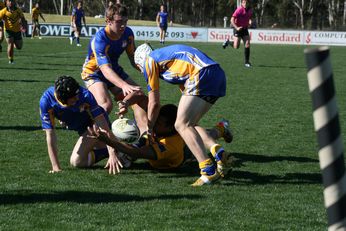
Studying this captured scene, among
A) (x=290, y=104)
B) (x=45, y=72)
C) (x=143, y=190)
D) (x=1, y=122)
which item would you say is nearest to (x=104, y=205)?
(x=143, y=190)

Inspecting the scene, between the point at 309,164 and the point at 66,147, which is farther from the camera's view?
the point at 66,147

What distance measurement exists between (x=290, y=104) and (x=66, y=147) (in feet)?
20.8

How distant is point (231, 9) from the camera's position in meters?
90.7

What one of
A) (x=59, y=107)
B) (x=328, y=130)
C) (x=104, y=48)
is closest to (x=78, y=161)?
(x=59, y=107)

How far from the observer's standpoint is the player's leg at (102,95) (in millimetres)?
8188

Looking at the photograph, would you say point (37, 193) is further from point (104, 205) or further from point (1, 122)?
point (1, 122)

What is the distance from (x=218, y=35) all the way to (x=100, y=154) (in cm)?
4258

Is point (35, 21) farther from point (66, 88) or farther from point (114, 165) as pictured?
point (66, 88)

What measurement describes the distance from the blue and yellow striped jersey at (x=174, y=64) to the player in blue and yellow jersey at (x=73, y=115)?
30.4 inches

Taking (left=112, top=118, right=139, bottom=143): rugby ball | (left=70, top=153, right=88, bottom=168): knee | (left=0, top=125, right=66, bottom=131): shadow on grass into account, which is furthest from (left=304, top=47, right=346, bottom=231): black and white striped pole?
(left=0, top=125, right=66, bottom=131): shadow on grass

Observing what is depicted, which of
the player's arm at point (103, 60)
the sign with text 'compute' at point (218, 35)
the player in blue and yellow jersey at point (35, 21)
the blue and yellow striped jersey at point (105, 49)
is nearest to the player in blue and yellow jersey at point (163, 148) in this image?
the player's arm at point (103, 60)

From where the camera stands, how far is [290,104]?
13.8 metres

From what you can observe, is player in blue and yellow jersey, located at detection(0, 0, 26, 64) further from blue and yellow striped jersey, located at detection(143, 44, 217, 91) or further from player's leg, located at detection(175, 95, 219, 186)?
player's leg, located at detection(175, 95, 219, 186)

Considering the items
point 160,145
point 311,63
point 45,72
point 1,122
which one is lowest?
point 45,72
